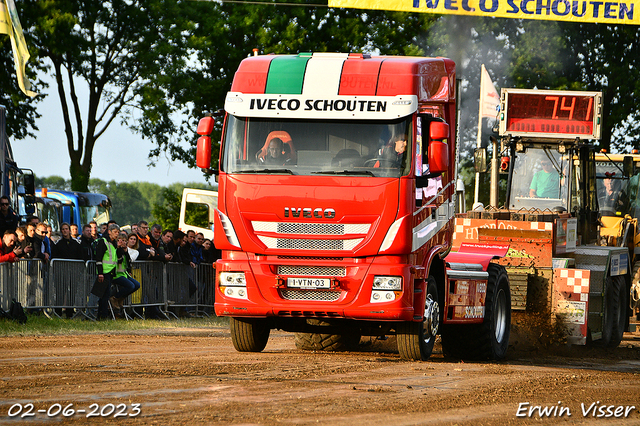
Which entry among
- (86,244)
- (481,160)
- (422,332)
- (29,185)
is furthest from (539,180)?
(29,185)

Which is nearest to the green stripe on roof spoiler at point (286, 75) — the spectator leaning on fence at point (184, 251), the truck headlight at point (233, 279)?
the truck headlight at point (233, 279)

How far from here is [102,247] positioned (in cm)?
1878

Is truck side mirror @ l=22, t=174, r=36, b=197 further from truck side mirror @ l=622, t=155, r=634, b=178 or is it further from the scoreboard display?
truck side mirror @ l=622, t=155, r=634, b=178

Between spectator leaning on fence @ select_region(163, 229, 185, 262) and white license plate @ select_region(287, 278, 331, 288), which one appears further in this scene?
spectator leaning on fence @ select_region(163, 229, 185, 262)

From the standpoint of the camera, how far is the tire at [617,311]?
56.3ft

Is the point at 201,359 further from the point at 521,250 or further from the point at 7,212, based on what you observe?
the point at 7,212

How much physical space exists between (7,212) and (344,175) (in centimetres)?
988

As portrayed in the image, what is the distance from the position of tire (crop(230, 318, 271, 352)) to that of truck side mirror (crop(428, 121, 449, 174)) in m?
2.94

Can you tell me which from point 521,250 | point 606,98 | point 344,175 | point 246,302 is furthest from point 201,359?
point 606,98

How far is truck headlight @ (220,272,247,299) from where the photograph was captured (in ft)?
36.7

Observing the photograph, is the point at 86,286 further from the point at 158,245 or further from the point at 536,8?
the point at 536,8

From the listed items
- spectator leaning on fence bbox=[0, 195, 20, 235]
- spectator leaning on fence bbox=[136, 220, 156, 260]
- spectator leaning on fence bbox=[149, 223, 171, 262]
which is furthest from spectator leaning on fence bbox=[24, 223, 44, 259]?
spectator leaning on fence bbox=[149, 223, 171, 262]

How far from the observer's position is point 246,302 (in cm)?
1116

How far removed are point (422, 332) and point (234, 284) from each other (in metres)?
2.37
